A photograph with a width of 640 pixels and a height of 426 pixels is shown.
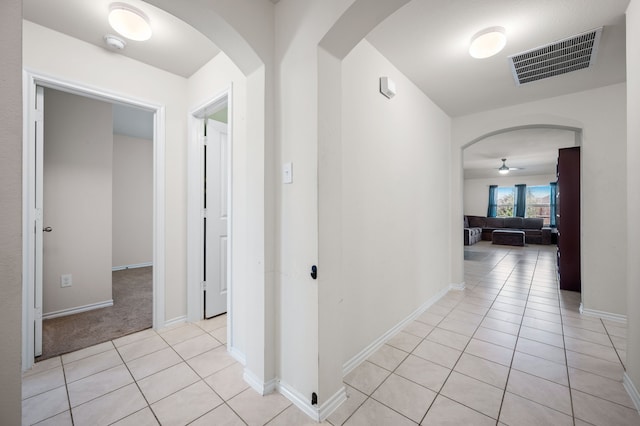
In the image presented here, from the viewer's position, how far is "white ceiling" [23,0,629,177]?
5.90 ft

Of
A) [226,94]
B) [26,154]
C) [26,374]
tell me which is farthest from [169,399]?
[226,94]

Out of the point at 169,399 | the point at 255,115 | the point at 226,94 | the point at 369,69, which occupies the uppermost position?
the point at 369,69

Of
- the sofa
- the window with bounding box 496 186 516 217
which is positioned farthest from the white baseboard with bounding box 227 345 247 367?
the window with bounding box 496 186 516 217

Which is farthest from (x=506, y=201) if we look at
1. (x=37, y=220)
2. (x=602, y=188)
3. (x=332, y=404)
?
(x=37, y=220)

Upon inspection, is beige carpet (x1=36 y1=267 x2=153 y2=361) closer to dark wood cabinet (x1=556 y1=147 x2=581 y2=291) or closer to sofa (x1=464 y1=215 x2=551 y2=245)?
dark wood cabinet (x1=556 y1=147 x2=581 y2=291)

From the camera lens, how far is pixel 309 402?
151 centimetres

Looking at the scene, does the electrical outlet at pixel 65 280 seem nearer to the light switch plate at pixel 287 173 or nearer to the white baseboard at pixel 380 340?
the light switch plate at pixel 287 173

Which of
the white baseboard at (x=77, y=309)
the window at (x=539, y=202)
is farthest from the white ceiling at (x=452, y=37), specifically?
the window at (x=539, y=202)

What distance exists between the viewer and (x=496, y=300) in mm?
3398

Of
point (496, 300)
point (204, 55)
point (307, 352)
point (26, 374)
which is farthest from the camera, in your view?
point (496, 300)

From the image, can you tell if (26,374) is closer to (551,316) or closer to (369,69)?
(369,69)

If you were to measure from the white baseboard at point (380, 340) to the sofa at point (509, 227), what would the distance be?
20.8ft

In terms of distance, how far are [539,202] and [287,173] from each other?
1197cm

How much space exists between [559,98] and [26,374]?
5920 mm
